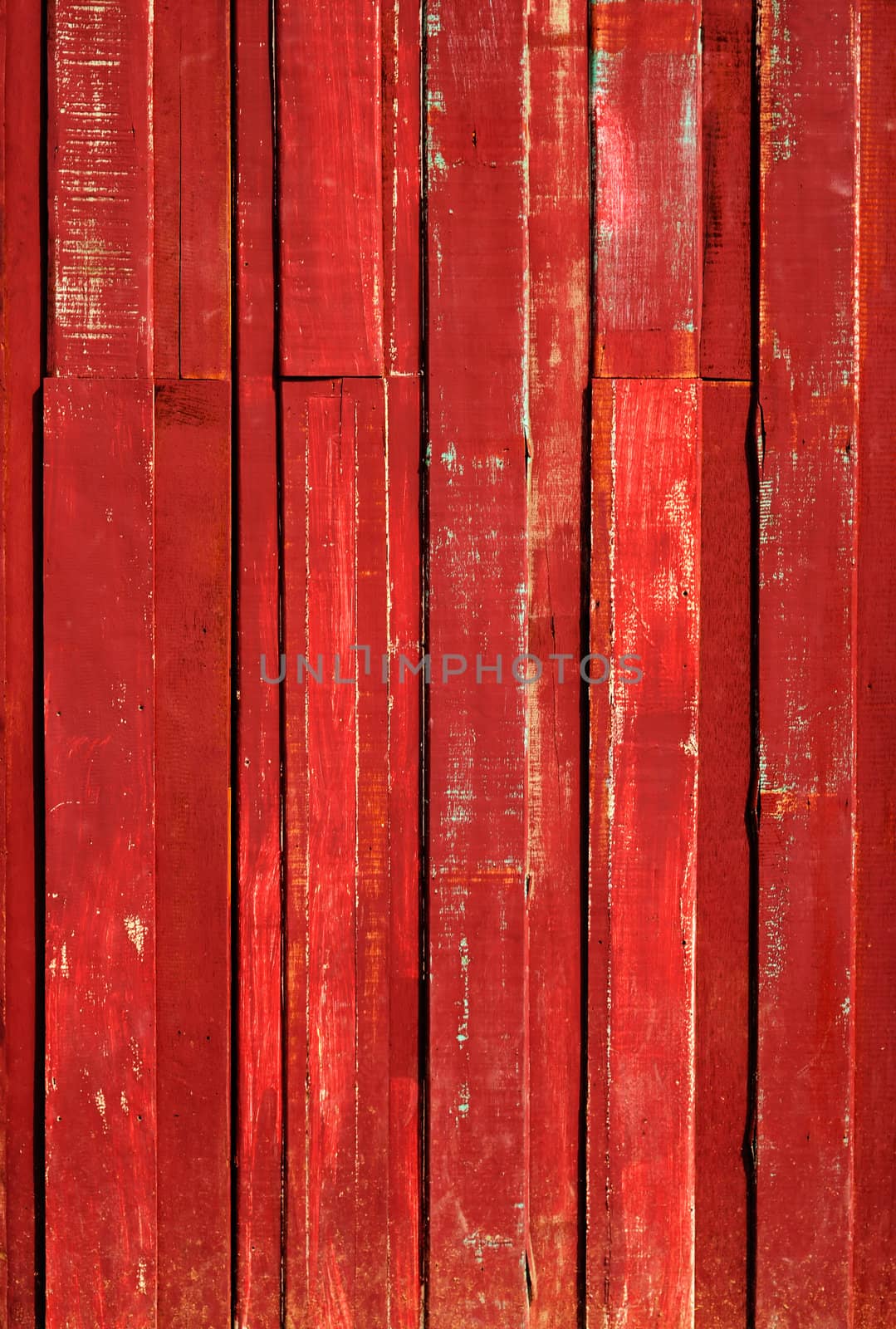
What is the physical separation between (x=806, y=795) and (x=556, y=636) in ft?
1.88

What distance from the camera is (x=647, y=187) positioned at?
1717 mm

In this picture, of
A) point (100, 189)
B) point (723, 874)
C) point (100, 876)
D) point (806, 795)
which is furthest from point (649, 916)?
point (100, 189)

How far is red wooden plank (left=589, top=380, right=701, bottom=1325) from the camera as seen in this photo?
68.1 inches

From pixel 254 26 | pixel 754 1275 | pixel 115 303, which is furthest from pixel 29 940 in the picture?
pixel 254 26

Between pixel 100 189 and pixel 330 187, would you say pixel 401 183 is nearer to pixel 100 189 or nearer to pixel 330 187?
pixel 330 187

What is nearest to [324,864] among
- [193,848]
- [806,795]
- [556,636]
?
[193,848]

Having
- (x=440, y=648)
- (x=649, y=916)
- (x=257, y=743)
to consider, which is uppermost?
(x=440, y=648)

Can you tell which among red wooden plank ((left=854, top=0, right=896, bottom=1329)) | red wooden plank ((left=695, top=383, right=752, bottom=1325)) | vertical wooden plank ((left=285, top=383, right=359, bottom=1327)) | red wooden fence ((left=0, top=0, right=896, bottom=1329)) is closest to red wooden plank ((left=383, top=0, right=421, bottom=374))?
red wooden fence ((left=0, top=0, right=896, bottom=1329))

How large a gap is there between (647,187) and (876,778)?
3.98 feet

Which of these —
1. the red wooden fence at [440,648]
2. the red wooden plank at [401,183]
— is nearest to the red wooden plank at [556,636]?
the red wooden fence at [440,648]

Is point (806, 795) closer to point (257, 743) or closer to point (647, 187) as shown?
point (257, 743)

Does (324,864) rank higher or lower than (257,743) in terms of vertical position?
lower

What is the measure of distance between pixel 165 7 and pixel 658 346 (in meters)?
1.13

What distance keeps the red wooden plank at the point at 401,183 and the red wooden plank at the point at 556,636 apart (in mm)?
218
